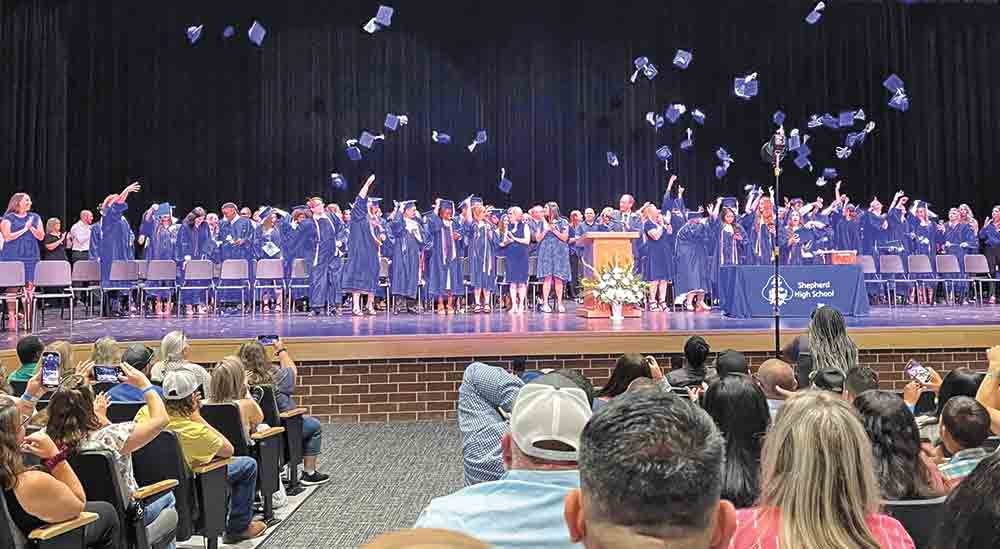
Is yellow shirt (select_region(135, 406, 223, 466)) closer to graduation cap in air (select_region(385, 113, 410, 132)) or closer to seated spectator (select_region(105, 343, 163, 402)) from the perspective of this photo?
seated spectator (select_region(105, 343, 163, 402))

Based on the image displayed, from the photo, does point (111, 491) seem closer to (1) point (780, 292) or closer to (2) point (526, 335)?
(2) point (526, 335)

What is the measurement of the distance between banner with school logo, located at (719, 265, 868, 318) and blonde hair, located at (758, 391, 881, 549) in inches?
340

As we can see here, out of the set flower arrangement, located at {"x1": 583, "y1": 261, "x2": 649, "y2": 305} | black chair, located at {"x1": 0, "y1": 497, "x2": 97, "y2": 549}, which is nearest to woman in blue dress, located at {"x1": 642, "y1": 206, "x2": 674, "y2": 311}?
flower arrangement, located at {"x1": 583, "y1": 261, "x2": 649, "y2": 305}

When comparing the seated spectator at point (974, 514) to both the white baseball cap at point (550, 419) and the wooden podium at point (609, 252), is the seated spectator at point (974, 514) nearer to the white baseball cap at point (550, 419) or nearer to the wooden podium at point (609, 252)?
the white baseball cap at point (550, 419)

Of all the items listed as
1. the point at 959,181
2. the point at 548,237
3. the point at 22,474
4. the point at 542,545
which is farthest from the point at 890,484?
the point at 959,181

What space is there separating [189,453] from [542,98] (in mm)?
13918

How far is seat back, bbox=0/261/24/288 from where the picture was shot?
340 inches

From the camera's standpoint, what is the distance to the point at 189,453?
3.93 m

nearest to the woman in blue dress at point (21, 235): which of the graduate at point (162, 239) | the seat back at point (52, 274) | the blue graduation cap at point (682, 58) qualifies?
the seat back at point (52, 274)

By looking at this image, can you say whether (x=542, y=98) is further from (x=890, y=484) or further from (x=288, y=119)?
(x=890, y=484)

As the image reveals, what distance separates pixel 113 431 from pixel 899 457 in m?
2.91

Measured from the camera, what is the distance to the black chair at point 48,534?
2.66 metres

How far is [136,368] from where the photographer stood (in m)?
4.91

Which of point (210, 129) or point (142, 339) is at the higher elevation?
point (210, 129)
